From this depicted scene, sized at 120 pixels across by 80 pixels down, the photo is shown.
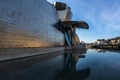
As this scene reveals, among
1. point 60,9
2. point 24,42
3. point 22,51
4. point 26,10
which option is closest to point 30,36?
point 24,42

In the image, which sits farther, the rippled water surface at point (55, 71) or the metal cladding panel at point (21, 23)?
the metal cladding panel at point (21, 23)

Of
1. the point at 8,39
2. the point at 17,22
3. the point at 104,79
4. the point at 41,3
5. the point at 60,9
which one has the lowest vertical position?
the point at 104,79

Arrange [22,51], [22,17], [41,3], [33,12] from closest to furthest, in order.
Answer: [22,51] < [22,17] < [33,12] < [41,3]

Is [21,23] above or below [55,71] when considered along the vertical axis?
above

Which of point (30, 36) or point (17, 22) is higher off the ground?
point (17, 22)

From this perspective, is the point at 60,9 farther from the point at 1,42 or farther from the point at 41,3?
the point at 1,42

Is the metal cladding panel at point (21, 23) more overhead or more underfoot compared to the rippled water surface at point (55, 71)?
more overhead

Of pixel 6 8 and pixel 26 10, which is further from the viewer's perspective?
pixel 26 10

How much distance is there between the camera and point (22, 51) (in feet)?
47.9

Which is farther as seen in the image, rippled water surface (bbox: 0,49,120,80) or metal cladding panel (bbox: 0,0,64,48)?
metal cladding panel (bbox: 0,0,64,48)

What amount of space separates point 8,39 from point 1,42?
114 cm

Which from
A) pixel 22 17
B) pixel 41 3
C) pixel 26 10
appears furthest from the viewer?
pixel 41 3

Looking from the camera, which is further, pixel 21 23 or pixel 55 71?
pixel 21 23

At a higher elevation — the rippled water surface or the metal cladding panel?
the metal cladding panel
